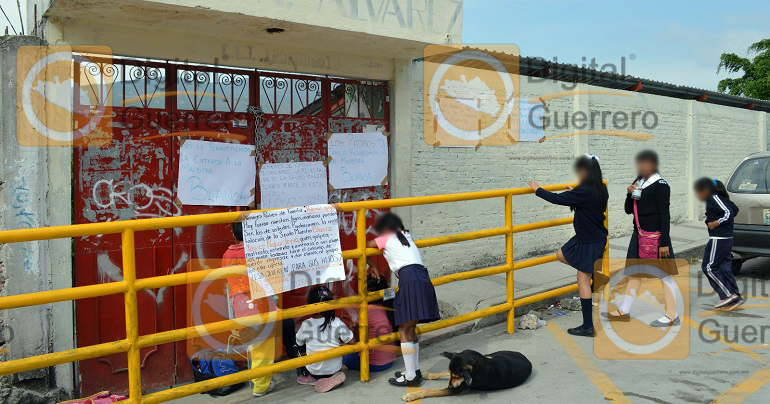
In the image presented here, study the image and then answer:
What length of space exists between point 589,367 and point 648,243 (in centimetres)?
169

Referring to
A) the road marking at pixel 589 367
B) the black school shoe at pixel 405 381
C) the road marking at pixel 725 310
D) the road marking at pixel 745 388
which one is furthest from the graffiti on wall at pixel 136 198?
the road marking at pixel 725 310

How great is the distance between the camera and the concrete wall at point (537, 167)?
7473mm

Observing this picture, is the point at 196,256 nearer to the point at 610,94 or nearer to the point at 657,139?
the point at 610,94

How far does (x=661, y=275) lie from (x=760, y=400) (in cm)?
200

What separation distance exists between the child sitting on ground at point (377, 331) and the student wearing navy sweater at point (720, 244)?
3.91 metres

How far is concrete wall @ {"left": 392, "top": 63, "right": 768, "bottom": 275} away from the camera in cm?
747

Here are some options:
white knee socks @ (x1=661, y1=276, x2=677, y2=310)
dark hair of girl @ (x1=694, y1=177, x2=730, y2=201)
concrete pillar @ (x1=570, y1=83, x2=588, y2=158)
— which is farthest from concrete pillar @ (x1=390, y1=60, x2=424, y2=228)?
concrete pillar @ (x1=570, y1=83, x2=588, y2=158)

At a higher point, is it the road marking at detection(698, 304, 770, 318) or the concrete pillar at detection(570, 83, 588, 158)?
the concrete pillar at detection(570, 83, 588, 158)

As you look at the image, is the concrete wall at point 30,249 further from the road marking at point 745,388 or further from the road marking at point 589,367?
the road marking at point 745,388

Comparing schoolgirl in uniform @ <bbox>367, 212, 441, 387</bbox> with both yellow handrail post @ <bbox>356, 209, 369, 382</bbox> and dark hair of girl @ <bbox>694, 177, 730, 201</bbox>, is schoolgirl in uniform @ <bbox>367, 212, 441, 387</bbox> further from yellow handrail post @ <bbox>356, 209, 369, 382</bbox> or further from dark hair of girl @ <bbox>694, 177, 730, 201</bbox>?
dark hair of girl @ <bbox>694, 177, 730, 201</bbox>

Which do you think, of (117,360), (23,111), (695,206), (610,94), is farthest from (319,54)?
(695,206)

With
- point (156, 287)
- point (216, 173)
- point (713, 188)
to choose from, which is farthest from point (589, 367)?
point (216, 173)

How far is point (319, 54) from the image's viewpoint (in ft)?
20.3

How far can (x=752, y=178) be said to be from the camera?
8.32 metres
